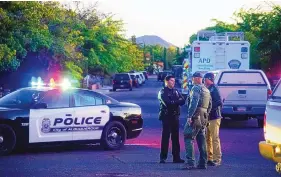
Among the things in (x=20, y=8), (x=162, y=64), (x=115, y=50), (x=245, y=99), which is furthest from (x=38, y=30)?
(x=162, y=64)

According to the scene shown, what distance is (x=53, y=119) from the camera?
1435cm

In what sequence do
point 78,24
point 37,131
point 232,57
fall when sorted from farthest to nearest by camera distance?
point 78,24, point 232,57, point 37,131

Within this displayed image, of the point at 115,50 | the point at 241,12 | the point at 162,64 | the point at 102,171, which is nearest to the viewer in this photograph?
the point at 102,171

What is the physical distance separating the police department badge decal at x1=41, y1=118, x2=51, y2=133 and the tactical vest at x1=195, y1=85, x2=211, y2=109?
3732 millimetres

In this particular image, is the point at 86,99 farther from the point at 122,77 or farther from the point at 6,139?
the point at 122,77

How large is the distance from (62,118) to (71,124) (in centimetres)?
25

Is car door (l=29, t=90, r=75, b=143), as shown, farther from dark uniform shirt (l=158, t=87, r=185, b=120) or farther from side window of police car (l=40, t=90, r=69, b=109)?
dark uniform shirt (l=158, t=87, r=185, b=120)

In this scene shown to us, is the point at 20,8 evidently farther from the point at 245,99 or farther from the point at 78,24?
the point at 78,24

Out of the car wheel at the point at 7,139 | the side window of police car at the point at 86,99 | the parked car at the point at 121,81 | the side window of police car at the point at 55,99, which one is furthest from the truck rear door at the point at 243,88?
the parked car at the point at 121,81

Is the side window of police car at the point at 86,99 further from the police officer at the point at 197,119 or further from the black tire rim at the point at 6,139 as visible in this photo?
the police officer at the point at 197,119

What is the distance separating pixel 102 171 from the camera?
11.8 meters

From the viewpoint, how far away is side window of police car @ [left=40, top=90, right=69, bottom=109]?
570 inches

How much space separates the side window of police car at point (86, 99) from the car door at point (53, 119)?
0.72 ft

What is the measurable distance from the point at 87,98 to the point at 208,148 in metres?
3.41
